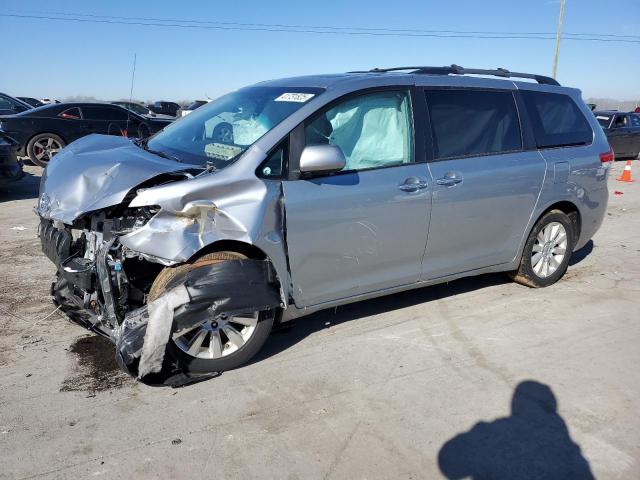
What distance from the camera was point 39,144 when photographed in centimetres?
1241

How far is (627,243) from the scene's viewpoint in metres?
7.55

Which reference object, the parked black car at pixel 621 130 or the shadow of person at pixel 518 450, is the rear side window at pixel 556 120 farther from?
the parked black car at pixel 621 130

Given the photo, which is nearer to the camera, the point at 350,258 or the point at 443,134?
the point at 350,258

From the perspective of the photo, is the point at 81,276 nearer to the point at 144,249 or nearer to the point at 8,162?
the point at 144,249

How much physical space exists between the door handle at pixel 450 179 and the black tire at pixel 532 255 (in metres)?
1.21

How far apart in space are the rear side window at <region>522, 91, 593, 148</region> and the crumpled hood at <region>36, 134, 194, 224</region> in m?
3.19

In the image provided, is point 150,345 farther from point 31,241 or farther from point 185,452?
point 31,241

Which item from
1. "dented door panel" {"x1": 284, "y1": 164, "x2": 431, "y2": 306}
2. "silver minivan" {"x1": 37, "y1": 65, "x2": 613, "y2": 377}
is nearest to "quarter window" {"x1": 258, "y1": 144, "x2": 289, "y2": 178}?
"silver minivan" {"x1": 37, "y1": 65, "x2": 613, "y2": 377}

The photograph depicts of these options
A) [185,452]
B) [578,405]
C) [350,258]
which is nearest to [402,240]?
[350,258]

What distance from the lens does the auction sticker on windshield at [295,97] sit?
13.1 feet

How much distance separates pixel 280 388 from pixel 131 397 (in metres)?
0.90

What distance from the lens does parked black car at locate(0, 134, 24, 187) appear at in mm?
8805

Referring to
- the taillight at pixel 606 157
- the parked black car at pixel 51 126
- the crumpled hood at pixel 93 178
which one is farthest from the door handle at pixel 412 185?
the parked black car at pixel 51 126

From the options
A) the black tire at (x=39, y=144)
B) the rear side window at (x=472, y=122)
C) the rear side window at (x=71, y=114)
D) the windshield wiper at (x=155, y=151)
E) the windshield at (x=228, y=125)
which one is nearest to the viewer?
the windshield at (x=228, y=125)
